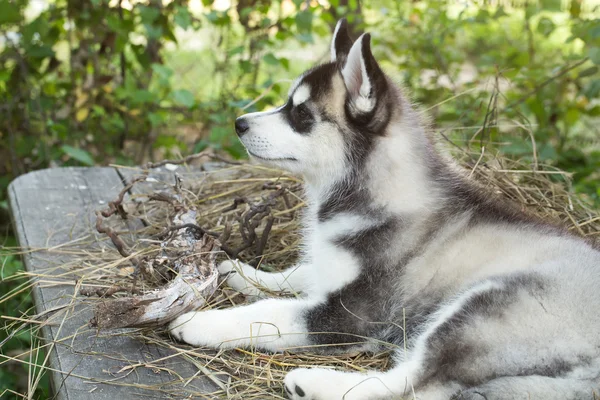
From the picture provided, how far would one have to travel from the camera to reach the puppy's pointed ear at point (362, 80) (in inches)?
121

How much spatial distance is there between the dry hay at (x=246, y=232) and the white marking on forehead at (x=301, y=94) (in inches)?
32.4

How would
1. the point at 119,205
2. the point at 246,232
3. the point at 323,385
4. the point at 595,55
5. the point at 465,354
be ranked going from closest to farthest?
the point at 465,354 → the point at 323,385 → the point at 119,205 → the point at 246,232 → the point at 595,55

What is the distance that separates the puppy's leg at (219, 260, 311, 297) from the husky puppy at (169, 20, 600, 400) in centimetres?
2

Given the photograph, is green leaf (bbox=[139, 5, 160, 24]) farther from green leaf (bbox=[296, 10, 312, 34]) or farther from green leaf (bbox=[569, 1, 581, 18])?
green leaf (bbox=[569, 1, 581, 18])

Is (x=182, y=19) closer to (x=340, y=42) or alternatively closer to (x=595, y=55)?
(x=340, y=42)

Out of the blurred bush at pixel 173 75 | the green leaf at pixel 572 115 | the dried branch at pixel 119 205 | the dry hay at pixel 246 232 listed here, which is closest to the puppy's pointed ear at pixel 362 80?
the dry hay at pixel 246 232

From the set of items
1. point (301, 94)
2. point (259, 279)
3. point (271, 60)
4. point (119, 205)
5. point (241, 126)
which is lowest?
point (259, 279)

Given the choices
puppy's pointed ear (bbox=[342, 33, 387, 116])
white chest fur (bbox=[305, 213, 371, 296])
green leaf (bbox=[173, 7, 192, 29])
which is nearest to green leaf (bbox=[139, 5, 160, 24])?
green leaf (bbox=[173, 7, 192, 29])

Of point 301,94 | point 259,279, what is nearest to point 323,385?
point 259,279

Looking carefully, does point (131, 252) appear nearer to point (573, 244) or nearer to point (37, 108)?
point (573, 244)

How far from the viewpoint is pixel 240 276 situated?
3.65 meters

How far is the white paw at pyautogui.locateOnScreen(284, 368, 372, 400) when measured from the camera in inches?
104

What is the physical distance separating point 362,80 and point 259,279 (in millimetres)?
1166

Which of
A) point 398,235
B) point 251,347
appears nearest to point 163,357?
point 251,347
